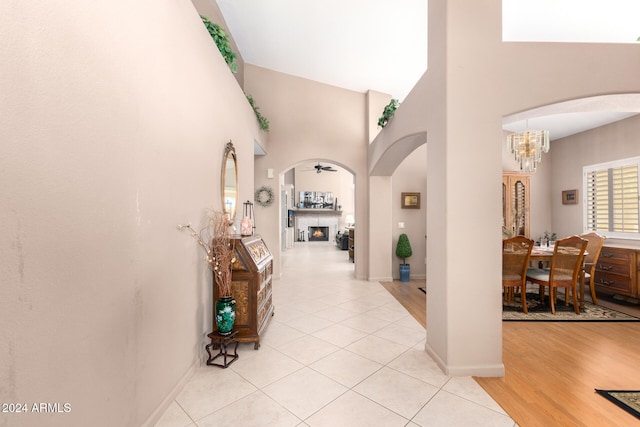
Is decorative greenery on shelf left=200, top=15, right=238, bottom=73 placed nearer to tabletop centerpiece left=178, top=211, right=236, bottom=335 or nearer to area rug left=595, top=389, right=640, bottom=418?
tabletop centerpiece left=178, top=211, right=236, bottom=335

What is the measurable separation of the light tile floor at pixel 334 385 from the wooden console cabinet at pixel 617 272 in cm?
361

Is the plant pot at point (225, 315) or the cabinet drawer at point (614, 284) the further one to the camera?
the cabinet drawer at point (614, 284)

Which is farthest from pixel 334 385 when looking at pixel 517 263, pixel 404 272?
pixel 404 272

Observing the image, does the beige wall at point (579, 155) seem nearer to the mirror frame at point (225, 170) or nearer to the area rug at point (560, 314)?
the area rug at point (560, 314)

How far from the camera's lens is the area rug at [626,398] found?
6.30 feet

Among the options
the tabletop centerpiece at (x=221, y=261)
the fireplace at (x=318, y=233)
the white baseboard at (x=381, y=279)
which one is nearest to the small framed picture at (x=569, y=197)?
the white baseboard at (x=381, y=279)

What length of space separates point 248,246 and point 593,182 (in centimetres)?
684

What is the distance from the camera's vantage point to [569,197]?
5.99 metres

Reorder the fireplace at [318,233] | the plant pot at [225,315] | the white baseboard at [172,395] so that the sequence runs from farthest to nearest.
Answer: the fireplace at [318,233] < the plant pot at [225,315] < the white baseboard at [172,395]

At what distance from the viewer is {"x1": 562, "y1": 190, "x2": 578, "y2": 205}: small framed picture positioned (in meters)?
5.87

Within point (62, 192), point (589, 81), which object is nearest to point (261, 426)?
point (62, 192)

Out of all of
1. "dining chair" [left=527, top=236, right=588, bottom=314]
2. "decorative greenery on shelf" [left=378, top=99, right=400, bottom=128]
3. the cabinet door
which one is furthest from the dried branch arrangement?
the cabinet door

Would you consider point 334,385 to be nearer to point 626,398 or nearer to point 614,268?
point 626,398

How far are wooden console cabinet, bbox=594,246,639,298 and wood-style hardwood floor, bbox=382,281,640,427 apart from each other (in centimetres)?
118
